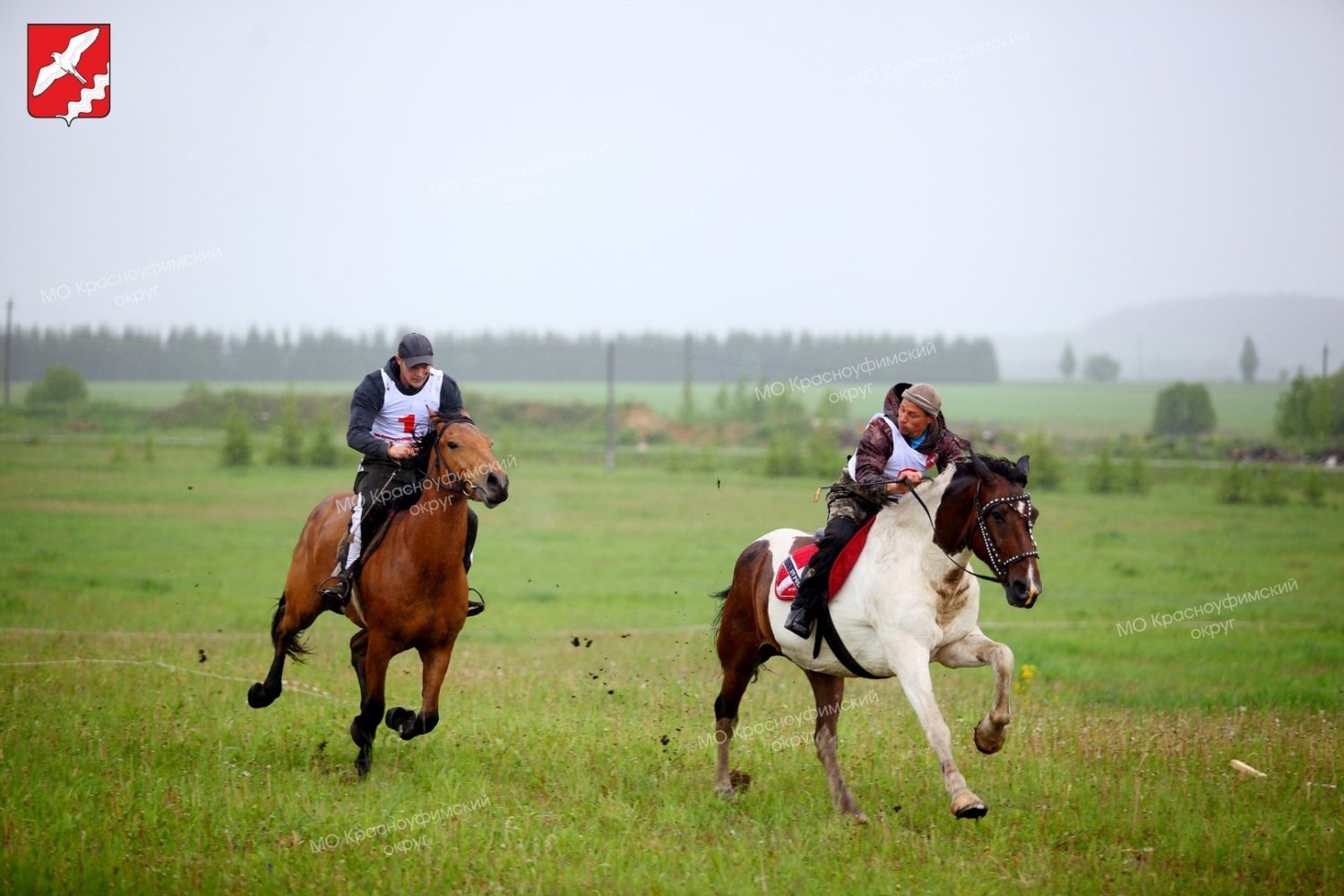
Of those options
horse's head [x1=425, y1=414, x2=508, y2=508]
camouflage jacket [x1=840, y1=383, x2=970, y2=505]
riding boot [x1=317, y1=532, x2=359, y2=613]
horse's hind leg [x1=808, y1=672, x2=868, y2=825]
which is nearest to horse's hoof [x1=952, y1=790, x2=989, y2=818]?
horse's hind leg [x1=808, y1=672, x2=868, y2=825]

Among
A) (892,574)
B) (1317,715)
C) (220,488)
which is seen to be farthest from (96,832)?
(220,488)

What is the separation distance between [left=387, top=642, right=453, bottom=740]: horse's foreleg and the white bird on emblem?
1701cm

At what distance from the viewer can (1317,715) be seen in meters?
12.6

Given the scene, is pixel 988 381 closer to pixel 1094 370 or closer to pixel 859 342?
pixel 859 342

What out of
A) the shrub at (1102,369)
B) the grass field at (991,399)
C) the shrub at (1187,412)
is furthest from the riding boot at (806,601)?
the shrub at (1102,369)

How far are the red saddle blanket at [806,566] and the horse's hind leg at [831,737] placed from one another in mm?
820

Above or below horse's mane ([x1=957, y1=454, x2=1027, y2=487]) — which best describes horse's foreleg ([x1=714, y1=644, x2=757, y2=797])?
below

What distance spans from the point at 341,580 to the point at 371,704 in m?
1.07

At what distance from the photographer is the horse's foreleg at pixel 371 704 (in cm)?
952

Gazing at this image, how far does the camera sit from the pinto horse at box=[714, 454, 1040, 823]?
7910 mm

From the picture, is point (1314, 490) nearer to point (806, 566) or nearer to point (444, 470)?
point (806, 566)

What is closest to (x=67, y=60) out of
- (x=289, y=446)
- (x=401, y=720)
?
(x=401, y=720)

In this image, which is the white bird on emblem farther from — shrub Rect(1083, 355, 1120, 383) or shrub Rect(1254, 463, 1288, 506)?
shrub Rect(1083, 355, 1120, 383)

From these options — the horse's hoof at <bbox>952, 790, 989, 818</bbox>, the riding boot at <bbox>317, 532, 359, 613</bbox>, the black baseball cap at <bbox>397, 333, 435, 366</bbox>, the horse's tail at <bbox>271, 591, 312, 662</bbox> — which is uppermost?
the black baseball cap at <bbox>397, 333, 435, 366</bbox>
